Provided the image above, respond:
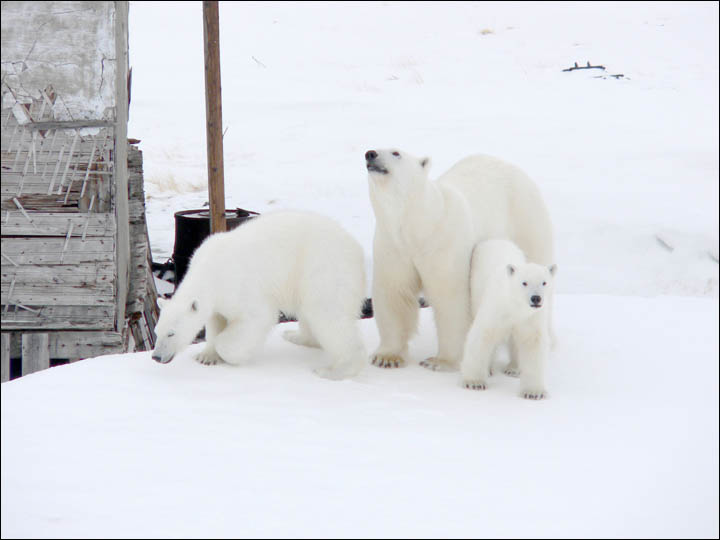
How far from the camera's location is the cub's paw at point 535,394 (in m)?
3.15

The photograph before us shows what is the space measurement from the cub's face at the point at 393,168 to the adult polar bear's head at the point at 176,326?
868 mm

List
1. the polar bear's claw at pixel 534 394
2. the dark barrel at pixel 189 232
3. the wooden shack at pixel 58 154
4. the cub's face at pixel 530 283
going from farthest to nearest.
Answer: the dark barrel at pixel 189 232
the polar bear's claw at pixel 534 394
the cub's face at pixel 530 283
the wooden shack at pixel 58 154

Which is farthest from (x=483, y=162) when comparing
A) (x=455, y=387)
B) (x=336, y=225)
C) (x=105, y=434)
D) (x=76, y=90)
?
(x=76, y=90)

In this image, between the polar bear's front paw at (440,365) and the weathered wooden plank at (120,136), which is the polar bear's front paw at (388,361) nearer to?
the polar bear's front paw at (440,365)

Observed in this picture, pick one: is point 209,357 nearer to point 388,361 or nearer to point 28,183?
point 388,361

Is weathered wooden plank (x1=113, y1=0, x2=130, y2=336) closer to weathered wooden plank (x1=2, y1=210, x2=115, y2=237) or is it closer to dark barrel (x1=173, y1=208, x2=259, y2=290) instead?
weathered wooden plank (x1=2, y1=210, x2=115, y2=237)

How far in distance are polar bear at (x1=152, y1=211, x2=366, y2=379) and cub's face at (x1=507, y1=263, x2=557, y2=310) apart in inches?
25.4

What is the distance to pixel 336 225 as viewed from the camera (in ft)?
11.3

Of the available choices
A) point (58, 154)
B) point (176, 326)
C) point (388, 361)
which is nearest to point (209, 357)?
point (176, 326)

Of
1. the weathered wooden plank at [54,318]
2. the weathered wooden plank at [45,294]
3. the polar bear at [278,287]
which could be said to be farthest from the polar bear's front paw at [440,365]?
the weathered wooden plank at [45,294]

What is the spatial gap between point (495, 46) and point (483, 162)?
9.77 meters

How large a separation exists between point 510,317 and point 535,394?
0.33 meters

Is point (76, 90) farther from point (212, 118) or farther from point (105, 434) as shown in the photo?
point (212, 118)

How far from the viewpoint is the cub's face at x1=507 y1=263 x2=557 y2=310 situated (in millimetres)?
2938
